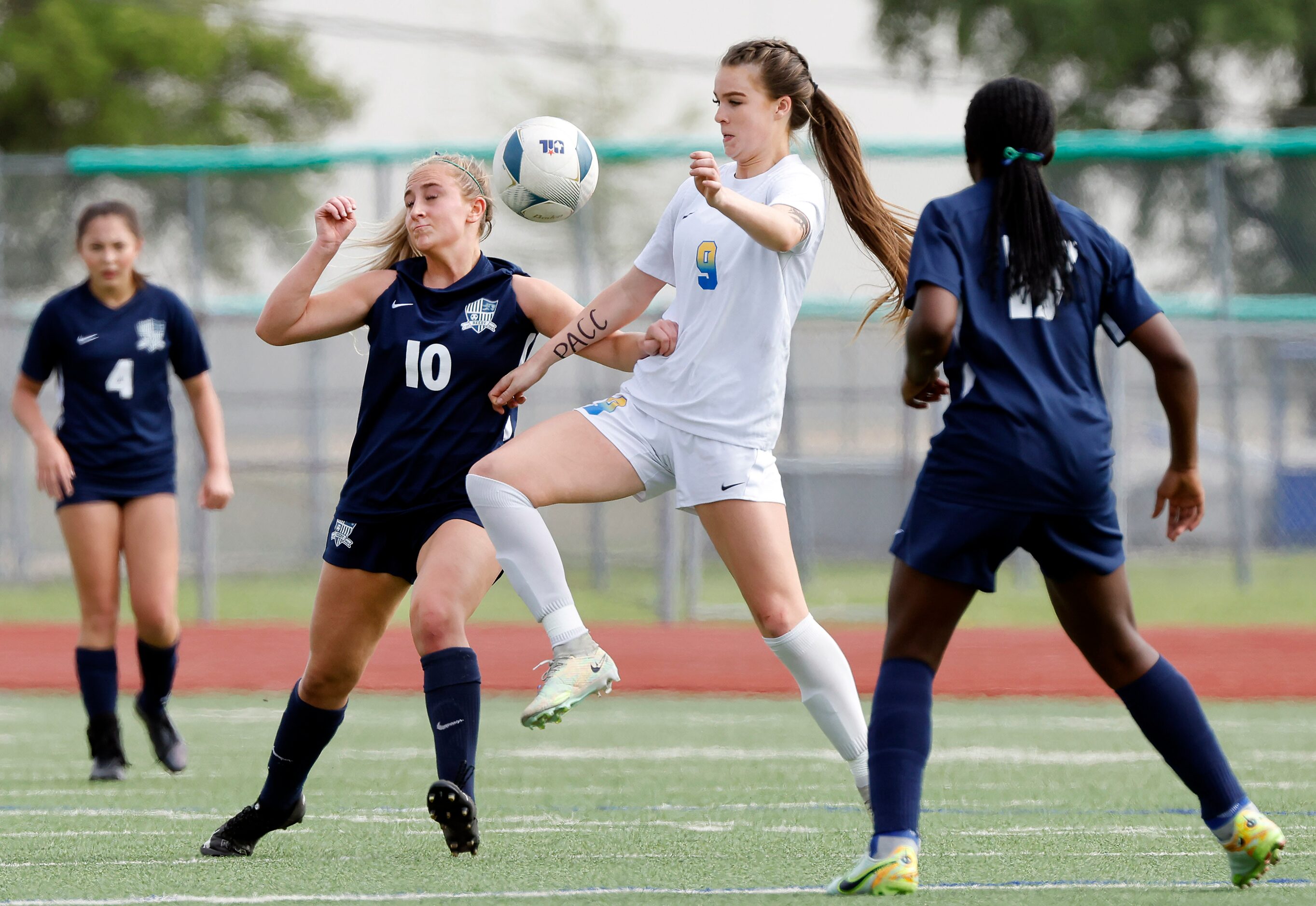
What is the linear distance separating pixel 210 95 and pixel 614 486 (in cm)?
3339

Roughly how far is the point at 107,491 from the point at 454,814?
3.00 meters

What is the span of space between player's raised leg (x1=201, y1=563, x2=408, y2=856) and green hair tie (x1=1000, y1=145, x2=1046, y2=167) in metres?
1.91

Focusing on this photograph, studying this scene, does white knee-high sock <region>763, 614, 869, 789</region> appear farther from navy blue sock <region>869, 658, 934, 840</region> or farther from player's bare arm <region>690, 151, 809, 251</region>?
player's bare arm <region>690, 151, 809, 251</region>

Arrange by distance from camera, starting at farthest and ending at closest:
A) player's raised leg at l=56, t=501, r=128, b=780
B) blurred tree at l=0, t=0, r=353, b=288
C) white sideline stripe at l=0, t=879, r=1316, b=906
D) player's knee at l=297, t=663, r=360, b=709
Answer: blurred tree at l=0, t=0, r=353, b=288 < player's raised leg at l=56, t=501, r=128, b=780 < player's knee at l=297, t=663, r=360, b=709 < white sideline stripe at l=0, t=879, r=1316, b=906

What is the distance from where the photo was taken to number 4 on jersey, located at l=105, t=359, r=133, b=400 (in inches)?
259

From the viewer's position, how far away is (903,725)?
11.6 ft

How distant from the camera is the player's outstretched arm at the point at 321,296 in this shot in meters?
4.47

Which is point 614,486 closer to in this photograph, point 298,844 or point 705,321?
point 705,321

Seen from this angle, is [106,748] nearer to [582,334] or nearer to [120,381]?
[120,381]

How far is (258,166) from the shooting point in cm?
1385

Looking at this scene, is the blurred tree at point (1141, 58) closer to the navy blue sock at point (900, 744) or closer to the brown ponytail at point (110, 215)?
the brown ponytail at point (110, 215)

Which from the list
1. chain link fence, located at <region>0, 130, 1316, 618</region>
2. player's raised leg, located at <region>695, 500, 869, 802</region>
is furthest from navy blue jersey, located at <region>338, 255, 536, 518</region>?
chain link fence, located at <region>0, 130, 1316, 618</region>

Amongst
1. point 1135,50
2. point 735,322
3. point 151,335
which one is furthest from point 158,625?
point 1135,50

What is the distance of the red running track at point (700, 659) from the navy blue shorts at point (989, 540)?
21.1 ft
